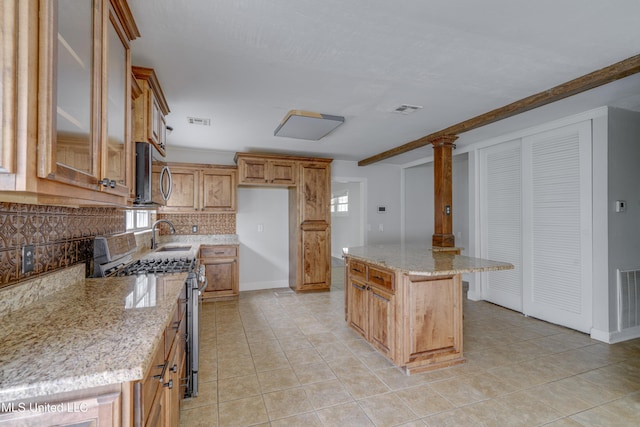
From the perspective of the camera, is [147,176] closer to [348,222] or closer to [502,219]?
[502,219]

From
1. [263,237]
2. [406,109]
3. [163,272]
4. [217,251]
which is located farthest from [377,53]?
[263,237]

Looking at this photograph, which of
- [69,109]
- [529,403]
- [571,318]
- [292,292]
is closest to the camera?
[69,109]

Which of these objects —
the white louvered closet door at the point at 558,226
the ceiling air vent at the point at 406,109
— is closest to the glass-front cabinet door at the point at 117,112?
the ceiling air vent at the point at 406,109

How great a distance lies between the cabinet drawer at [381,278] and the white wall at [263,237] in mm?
2761

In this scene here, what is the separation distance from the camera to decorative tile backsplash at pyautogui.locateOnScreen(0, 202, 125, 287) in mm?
1224

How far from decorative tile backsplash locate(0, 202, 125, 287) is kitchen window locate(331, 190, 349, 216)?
644 cm

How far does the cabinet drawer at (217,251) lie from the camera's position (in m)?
4.34

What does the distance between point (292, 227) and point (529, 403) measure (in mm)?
3741

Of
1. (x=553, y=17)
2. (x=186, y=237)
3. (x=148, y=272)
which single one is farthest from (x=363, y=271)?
(x=186, y=237)

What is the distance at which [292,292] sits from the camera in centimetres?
492

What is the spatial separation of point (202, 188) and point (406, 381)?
A: 11.9 ft

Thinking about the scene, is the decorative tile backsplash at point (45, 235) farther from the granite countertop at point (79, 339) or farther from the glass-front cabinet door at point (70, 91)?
the glass-front cabinet door at point (70, 91)

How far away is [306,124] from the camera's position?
10.8 feet

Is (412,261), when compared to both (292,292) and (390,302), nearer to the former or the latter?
(390,302)
